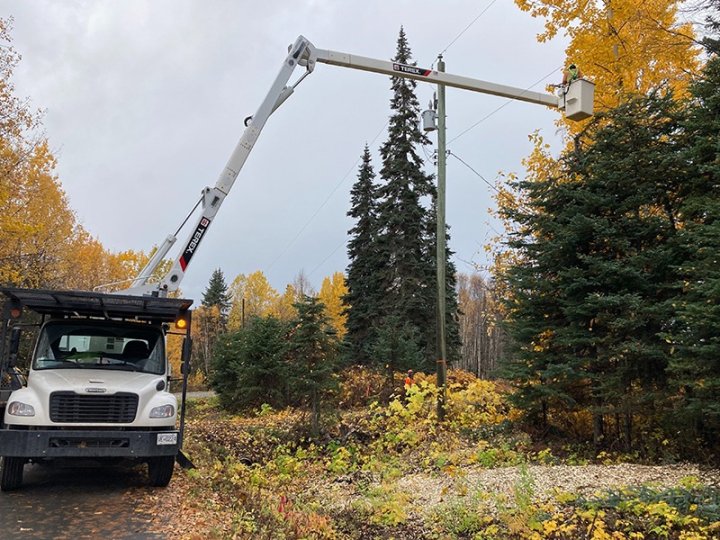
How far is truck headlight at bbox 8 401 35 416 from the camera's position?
7148 millimetres

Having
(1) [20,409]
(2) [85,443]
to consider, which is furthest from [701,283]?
(1) [20,409]

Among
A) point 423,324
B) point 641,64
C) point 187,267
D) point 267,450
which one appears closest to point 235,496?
point 187,267

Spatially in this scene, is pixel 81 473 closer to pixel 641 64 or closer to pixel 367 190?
pixel 641 64

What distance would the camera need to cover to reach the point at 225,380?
22562 mm

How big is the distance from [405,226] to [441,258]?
15037 millimetres

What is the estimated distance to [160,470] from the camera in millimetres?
7867

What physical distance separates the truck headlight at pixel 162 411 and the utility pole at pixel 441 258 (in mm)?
7197

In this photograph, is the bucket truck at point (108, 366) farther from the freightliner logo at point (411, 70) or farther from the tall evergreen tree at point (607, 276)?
the freightliner logo at point (411, 70)

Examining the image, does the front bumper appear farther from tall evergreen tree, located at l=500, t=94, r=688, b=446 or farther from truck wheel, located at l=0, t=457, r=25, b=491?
tall evergreen tree, located at l=500, t=94, r=688, b=446

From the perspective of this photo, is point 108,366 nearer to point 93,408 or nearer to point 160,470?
point 93,408

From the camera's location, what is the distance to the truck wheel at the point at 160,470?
784cm

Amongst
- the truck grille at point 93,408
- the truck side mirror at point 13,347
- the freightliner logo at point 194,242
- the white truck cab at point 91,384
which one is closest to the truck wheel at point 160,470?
the white truck cab at point 91,384

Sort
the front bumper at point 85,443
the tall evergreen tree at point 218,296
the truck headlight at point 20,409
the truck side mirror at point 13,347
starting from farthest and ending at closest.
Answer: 1. the tall evergreen tree at point 218,296
2. the truck side mirror at point 13,347
3. the truck headlight at point 20,409
4. the front bumper at point 85,443

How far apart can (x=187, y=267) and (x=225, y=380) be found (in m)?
14.7
